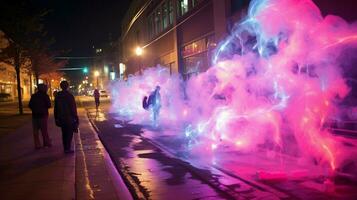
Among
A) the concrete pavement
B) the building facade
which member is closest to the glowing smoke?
the concrete pavement

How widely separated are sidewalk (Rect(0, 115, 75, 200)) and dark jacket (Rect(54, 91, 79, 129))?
2.79ft

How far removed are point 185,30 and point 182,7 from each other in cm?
206

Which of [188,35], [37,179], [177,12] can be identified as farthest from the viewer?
Result: [177,12]

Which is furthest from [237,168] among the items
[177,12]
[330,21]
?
[177,12]

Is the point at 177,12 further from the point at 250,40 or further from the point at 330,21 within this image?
the point at 330,21

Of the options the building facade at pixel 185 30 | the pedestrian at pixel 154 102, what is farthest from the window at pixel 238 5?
the pedestrian at pixel 154 102

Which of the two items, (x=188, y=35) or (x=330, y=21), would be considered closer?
(x=330, y=21)

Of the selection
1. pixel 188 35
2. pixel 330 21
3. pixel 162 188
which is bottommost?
pixel 162 188

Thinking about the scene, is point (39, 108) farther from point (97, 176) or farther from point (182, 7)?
point (182, 7)

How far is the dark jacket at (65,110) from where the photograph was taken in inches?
486

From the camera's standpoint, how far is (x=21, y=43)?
101ft

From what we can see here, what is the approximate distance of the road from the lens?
7.59m

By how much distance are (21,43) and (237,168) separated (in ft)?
80.7

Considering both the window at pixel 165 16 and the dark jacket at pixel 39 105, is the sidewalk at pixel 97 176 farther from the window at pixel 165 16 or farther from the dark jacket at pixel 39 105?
the window at pixel 165 16
